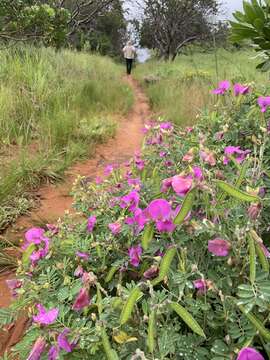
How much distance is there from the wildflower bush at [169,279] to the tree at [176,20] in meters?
17.9

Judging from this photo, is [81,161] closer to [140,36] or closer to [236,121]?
[236,121]

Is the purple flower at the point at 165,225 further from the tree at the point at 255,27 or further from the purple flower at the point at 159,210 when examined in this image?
the tree at the point at 255,27

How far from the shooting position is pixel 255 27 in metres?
2.08

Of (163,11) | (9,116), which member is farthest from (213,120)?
(163,11)

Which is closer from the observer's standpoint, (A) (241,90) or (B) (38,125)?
(A) (241,90)

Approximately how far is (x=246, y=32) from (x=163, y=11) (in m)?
18.0

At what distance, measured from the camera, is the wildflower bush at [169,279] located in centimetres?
72

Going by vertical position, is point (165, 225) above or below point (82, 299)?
above

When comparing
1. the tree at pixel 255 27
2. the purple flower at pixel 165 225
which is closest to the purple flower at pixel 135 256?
the purple flower at pixel 165 225

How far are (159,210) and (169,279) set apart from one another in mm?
211

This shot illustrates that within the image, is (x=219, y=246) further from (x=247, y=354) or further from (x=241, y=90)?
(x=241, y=90)

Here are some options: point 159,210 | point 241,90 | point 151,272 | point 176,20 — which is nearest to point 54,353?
point 151,272

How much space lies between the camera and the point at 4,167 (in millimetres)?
2688

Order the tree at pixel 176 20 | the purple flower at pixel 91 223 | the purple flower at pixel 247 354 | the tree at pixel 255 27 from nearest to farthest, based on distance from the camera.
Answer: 1. the purple flower at pixel 247 354
2. the purple flower at pixel 91 223
3. the tree at pixel 255 27
4. the tree at pixel 176 20
